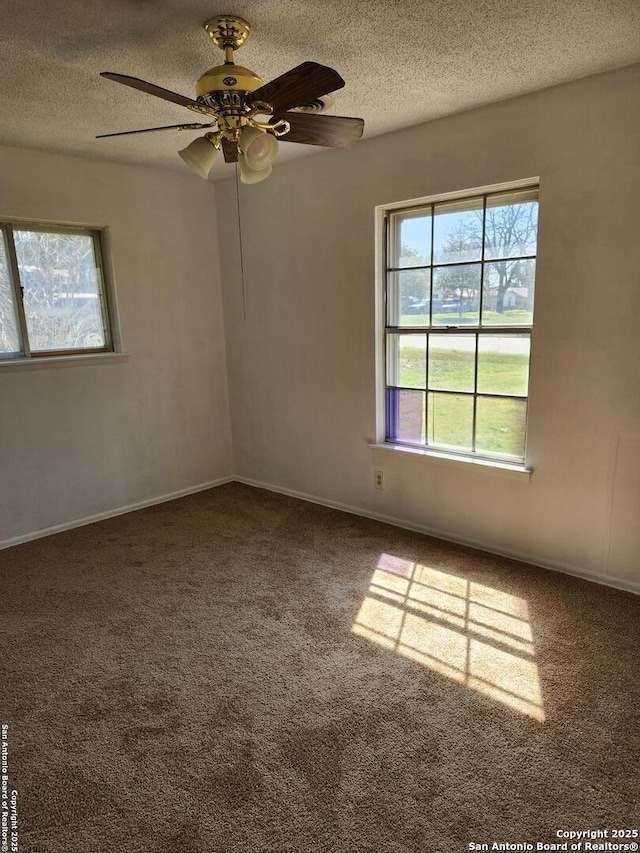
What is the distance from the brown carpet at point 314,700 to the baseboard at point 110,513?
0.24m

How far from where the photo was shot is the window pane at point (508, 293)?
2.94 metres

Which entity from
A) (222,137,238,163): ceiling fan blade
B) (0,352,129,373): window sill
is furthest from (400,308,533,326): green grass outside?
(0,352,129,373): window sill

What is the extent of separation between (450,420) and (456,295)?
766mm

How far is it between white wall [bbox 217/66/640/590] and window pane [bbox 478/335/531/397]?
12 centimetres

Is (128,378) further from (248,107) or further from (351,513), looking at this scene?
(248,107)

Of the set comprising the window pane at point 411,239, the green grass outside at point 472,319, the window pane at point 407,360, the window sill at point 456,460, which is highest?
the window pane at point 411,239

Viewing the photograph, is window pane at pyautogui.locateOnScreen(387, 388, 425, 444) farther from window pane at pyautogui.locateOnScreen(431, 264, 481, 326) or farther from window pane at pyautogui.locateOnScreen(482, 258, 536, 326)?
A: window pane at pyautogui.locateOnScreen(482, 258, 536, 326)

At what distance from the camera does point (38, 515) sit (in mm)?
3684

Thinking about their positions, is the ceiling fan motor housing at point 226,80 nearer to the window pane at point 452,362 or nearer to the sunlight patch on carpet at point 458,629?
the window pane at point 452,362

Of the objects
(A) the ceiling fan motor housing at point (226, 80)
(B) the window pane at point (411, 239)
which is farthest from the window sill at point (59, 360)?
(A) the ceiling fan motor housing at point (226, 80)

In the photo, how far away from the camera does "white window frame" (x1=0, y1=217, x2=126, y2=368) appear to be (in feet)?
11.1

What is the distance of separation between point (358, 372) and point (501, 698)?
7.25 ft

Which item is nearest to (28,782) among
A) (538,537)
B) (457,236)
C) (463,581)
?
(463,581)

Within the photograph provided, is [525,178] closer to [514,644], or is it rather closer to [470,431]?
[470,431]
